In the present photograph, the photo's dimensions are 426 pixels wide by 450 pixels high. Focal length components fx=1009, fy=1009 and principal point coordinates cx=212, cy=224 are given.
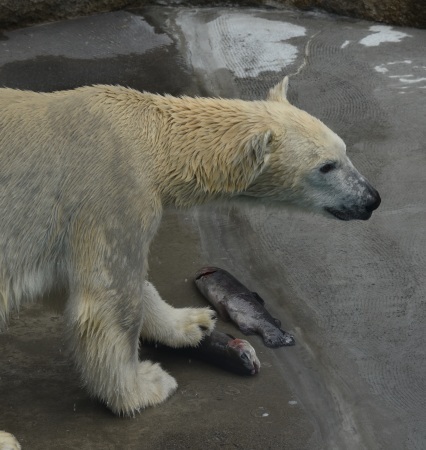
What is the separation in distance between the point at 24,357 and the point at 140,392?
2.23 ft

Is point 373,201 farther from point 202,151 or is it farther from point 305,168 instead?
point 202,151

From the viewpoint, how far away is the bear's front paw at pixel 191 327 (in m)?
4.64

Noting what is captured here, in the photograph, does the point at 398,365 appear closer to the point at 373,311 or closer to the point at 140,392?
→ the point at 373,311

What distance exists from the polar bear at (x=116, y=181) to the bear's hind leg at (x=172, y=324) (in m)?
0.35

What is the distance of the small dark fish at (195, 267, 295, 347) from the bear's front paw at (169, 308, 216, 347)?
19cm

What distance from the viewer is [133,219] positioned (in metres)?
3.97

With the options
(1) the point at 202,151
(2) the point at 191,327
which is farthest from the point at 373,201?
(2) the point at 191,327

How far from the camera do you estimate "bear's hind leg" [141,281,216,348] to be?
459cm

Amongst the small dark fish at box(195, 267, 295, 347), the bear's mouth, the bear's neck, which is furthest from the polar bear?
the small dark fish at box(195, 267, 295, 347)

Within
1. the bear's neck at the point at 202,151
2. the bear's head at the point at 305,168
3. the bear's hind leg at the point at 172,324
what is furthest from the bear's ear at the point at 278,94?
the bear's hind leg at the point at 172,324

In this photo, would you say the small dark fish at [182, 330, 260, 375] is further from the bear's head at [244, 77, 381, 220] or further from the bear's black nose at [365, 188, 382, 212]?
the bear's black nose at [365, 188, 382, 212]

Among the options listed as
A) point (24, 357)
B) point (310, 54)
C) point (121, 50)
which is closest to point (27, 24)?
point (121, 50)

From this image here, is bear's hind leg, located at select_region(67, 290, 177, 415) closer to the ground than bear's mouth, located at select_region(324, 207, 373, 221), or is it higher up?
closer to the ground

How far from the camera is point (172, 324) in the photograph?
4637 mm
